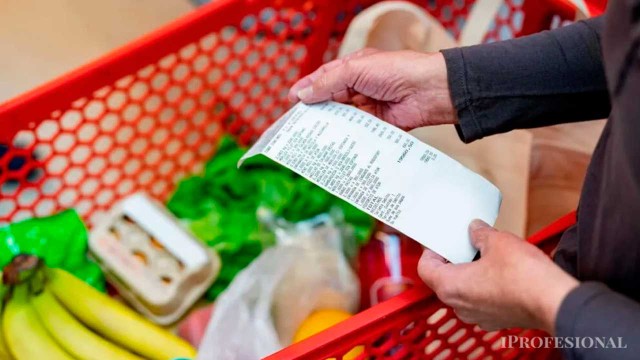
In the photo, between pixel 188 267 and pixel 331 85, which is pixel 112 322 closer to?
pixel 188 267

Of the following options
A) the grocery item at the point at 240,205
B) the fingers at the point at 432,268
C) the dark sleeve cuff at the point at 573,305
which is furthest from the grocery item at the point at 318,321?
the dark sleeve cuff at the point at 573,305

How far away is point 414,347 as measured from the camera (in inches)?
24.5

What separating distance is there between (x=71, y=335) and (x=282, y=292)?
22 centimetres

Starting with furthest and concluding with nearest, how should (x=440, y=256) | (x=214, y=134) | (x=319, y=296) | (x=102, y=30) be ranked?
(x=102, y=30), (x=214, y=134), (x=319, y=296), (x=440, y=256)

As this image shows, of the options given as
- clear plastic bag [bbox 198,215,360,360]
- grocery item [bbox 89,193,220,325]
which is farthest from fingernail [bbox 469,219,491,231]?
grocery item [bbox 89,193,220,325]

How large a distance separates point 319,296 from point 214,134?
30 cm

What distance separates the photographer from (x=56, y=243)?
0.81m

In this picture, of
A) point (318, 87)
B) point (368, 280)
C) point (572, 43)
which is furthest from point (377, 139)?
point (368, 280)

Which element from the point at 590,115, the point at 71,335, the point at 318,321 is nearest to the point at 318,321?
the point at 318,321

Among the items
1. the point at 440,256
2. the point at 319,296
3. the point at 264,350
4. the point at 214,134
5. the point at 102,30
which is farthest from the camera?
the point at 102,30

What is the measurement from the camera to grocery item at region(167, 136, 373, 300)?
879mm

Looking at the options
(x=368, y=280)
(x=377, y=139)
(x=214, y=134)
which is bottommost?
(x=368, y=280)

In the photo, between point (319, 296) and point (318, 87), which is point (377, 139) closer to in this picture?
point (318, 87)

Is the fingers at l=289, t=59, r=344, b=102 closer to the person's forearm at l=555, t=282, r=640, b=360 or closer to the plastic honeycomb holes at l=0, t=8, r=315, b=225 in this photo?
the plastic honeycomb holes at l=0, t=8, r=315, b=225
